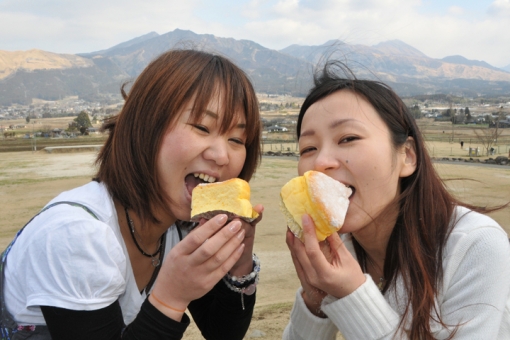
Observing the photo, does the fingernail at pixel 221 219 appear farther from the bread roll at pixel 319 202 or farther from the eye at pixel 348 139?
the eye at pixel 348 139

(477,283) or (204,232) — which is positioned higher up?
(204,232)

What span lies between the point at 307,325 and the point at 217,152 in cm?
138

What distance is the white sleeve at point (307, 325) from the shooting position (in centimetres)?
273

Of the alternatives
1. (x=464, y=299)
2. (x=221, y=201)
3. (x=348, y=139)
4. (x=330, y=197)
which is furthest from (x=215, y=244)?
(x=464, y=299)

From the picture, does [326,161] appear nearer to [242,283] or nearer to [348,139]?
[348,139]

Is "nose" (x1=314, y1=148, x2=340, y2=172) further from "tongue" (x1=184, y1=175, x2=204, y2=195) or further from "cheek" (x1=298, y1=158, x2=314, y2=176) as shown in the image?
"tongue" (x1=184, y1=175, x2=204, y2=195)

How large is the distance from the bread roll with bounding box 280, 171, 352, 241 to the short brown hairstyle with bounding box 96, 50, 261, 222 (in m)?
0.70

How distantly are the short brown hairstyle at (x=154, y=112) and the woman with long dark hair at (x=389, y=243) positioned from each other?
2.00ft

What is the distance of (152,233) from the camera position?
2.91 metres

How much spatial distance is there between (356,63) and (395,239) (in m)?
1.39

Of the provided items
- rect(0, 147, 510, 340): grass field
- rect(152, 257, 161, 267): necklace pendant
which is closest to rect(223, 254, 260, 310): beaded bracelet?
rect(152, 257, 161, 267): necklace pendant

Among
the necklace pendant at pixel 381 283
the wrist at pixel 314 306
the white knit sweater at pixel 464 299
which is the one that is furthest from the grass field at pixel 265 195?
the wrist at pixel 314 306

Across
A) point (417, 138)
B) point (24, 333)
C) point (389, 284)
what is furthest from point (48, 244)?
point (417, 138)

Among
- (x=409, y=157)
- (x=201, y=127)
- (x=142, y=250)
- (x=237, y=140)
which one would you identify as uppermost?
(x=201, y=127)
